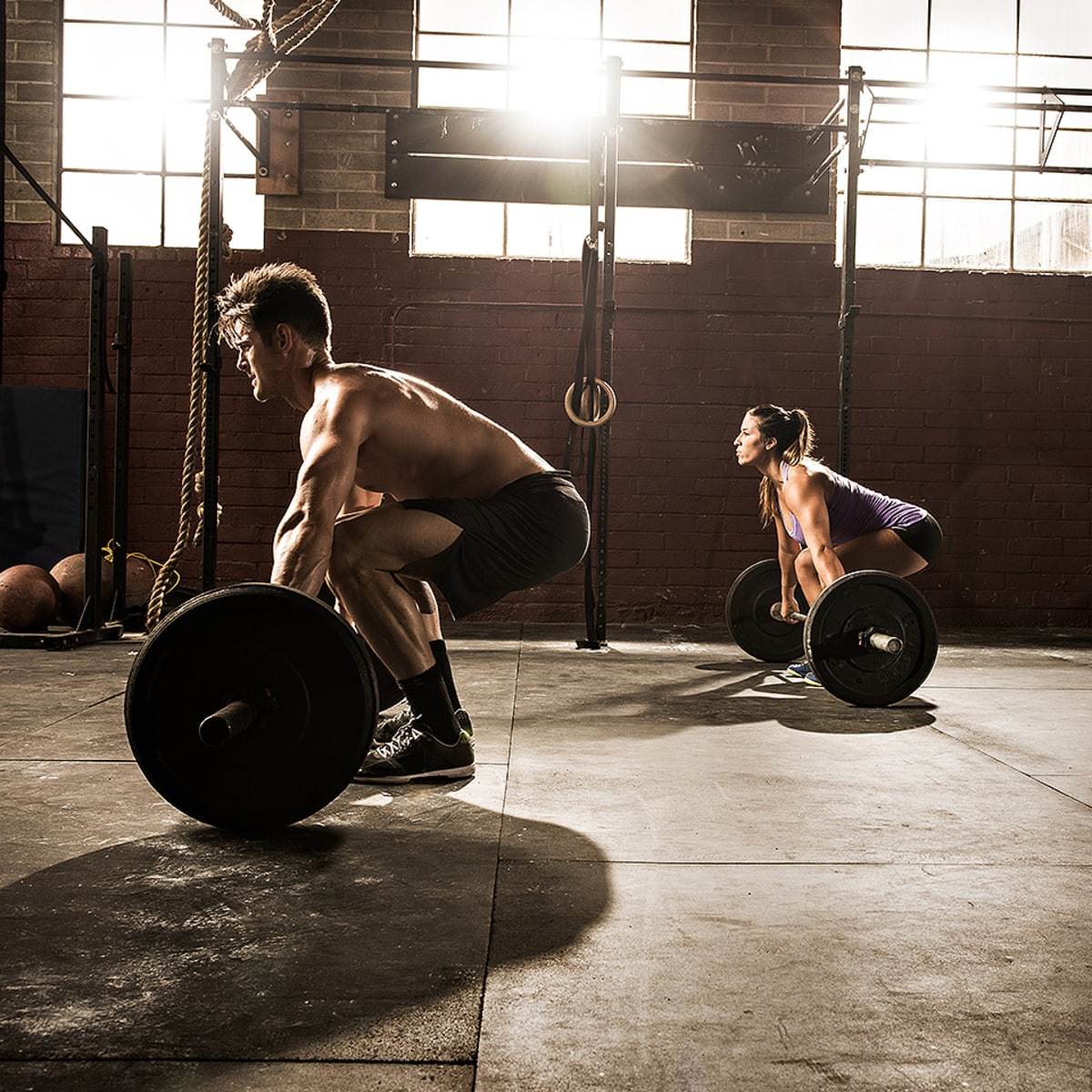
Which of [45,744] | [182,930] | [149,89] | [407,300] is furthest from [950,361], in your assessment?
[182,930]

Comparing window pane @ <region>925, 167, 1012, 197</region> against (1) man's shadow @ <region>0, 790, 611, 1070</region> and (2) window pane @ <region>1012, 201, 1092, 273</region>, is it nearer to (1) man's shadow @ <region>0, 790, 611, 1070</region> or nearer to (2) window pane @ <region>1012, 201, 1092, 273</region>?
(2) window pane @ <region>1012, 201, 1092, 273</region>

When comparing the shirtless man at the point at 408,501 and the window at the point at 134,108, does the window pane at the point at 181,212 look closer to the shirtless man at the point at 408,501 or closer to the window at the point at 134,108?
the window at the point at 134,108

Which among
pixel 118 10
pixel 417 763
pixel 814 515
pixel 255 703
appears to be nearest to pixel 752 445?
pixel 814 515

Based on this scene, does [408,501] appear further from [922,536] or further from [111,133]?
[111,133]

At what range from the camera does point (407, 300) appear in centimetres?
596

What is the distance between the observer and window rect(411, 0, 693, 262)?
5949 mm

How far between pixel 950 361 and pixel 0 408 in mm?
5157

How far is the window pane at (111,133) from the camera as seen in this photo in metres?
5.95

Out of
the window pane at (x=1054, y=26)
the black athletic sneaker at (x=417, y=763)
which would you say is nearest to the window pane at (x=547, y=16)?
the window pane at (x=1054, y=26)

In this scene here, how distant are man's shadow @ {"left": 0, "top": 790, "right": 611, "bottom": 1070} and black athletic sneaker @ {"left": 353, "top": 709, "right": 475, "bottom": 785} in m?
0.33

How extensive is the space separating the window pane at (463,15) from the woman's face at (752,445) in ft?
10.7

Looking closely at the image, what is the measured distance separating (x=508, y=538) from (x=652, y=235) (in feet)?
13.9

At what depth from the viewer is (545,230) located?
6016mm

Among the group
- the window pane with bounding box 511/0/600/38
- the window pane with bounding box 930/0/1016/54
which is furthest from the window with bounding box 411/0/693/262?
the window pane with bounding box 930/0/1016/54
